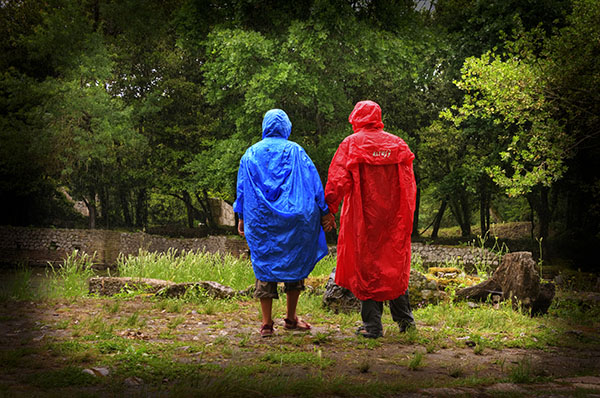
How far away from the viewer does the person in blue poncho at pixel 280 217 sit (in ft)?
14.6

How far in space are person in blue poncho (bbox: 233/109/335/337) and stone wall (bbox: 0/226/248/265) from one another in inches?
543

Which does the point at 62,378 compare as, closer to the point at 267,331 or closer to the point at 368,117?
the point at 267,331

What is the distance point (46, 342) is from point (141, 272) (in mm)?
3677

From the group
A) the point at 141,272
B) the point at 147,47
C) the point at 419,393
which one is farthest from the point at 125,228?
the point at 419,393

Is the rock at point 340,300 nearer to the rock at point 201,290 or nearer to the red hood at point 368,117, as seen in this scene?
the rock at point 201,290

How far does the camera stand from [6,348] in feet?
12.0

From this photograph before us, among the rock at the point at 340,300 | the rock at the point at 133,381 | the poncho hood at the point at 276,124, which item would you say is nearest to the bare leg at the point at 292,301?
the rock at the point at 340,300

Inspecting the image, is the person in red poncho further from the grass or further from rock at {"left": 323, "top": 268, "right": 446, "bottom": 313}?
rock at {"left": 323, "top": 268, "right": 446, "bottom": 313}

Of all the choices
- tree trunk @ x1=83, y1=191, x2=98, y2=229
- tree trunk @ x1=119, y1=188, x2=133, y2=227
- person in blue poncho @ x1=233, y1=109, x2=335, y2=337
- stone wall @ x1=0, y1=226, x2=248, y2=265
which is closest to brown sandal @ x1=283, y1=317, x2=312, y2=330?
person in blue poncho @ x1=233, y1=109, x2=335, y2=337

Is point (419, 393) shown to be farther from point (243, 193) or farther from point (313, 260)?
point (243, 193)

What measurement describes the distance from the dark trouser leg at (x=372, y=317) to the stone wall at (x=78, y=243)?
45.8 feet

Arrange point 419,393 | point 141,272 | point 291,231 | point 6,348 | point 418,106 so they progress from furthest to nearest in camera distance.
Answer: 1. point 418,106
2. point 141,272
3. point 291,231
4. point 6,348
5. point 419,393

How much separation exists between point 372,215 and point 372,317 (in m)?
0.87

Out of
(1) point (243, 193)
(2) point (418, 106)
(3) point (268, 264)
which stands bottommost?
(3) point (268, 264)
